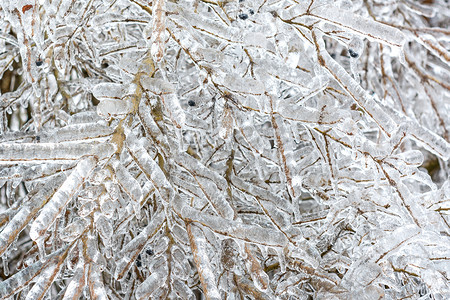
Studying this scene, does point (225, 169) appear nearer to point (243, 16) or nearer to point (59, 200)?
Result: point (243, 16)

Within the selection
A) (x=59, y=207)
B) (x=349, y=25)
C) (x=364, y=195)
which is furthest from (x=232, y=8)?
(x=59, y=207)

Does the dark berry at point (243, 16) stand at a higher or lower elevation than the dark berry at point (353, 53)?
higher

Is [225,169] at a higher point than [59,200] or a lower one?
lower

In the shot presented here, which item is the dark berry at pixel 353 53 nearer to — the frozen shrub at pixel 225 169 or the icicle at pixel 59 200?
the frozen shrub at pixel 225 169

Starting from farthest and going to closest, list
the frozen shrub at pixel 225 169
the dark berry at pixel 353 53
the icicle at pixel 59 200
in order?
the dark berry at pixel 353 53, the frozen shrub at pixel 225 169, the icicle at pixel 59 200

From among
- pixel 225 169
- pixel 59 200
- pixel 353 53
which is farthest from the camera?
pixel 225 169

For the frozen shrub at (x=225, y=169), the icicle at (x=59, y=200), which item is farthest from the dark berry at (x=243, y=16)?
the icicle at (x=59, y=200)

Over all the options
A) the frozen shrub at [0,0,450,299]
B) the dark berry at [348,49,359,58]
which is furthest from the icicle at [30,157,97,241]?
the dark berry at [348,49,359,58]

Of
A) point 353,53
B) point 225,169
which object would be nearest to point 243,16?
point 353,53

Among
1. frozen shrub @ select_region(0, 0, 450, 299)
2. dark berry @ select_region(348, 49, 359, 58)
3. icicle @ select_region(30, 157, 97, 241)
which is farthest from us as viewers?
dark berry @ select_region(348, 49, 359, 58)

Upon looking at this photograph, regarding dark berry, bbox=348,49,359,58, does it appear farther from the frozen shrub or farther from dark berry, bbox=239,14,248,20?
dark berry, bbox=239,14,248,20

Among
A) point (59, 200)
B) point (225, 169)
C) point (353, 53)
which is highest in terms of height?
point (353, 53)

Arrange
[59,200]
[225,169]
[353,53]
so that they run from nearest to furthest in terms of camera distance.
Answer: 1. [59,200]
2. [353,53]
3. [225,169]

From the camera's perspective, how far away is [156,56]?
0.98 metres
